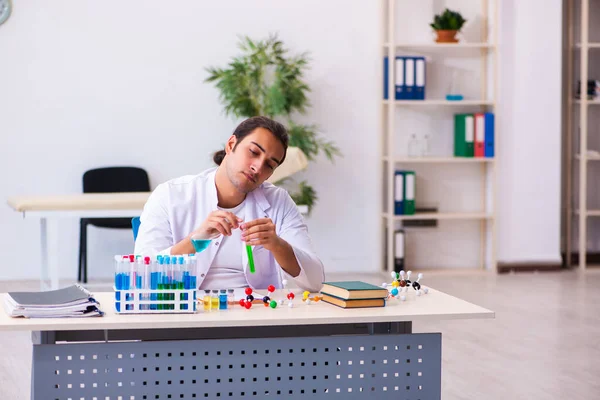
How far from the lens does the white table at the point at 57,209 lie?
4.77 meters

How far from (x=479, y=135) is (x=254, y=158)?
4.25 metres

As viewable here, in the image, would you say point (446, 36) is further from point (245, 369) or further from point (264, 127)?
point (245, 369)

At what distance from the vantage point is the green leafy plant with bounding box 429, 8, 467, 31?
630 centimetres

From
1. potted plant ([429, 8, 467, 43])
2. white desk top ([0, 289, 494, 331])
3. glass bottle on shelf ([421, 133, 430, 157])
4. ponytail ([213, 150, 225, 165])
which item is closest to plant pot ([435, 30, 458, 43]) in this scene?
potted plant ([429, 8, 467, 43])

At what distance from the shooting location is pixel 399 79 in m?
6.29

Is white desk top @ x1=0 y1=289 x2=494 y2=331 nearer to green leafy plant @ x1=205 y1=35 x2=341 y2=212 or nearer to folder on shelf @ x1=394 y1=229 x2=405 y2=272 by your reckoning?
green leafy plant @ x1=205 y1=35 x2=341 y2=212

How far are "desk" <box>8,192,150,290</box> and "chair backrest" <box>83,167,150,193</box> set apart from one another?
105cm

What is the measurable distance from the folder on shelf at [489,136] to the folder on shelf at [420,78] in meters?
0.53

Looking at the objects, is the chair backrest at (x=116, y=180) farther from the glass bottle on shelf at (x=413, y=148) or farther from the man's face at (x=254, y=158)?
the man's face at (x=254, y=158)

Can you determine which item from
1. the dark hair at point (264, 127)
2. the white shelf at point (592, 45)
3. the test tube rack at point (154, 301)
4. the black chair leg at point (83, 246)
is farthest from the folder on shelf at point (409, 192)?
the test tube rack at point (154, 301)

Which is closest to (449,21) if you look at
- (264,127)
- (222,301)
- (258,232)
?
(264,127)

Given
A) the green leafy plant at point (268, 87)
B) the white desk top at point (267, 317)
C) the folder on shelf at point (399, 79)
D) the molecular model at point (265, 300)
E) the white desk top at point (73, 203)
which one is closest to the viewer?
the white desk top at point (267, 317)

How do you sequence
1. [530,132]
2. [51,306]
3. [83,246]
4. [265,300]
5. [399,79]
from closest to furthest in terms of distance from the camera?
[51,306]
[265,300]
[83,246]
[399,79]
[530,132]

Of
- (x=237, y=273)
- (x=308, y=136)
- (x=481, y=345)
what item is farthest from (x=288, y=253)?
(x=308, y=136)
